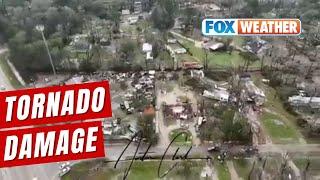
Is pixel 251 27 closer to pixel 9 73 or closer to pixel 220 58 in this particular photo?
pixel 220 58

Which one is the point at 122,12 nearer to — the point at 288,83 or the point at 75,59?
the point at 75,59

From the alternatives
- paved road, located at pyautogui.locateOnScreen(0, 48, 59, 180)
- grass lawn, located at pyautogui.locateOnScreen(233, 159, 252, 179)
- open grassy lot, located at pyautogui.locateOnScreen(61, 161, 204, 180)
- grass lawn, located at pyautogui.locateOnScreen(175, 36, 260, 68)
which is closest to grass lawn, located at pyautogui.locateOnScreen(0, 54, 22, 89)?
paved road, located at pyautogui.locateOnScreen(0, 48, 59, 180)

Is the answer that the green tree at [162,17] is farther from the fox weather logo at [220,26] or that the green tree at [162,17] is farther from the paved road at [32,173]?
the paved road at [32,173]

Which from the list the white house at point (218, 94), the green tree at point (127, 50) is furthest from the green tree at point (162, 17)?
the white house at point (218, 94)

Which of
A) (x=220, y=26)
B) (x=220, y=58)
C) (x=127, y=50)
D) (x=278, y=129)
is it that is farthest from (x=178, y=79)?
(x=278, y=129)

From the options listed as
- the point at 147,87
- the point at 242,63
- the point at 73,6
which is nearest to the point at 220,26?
the point at 242,63

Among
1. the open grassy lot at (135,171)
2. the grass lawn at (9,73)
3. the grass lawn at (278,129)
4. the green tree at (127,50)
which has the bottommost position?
the open grassy lot at (135,171)

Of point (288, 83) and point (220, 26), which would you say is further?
point (220, 26)

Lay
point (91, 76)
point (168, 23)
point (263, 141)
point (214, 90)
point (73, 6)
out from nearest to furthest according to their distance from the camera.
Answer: point (263, 141) → point (214, 90) → point (91, 76) → point (168, 23) → point (73, 6)
